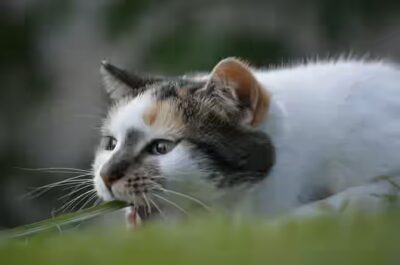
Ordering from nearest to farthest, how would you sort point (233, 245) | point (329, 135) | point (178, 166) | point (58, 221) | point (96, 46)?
point (233, 245)
point (58, 221)
point (178, 166)
point (329, 135)
point (96, 46)

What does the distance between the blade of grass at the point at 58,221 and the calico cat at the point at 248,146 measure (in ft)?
0.11

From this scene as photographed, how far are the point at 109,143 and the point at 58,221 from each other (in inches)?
13.8

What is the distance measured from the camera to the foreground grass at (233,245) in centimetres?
117

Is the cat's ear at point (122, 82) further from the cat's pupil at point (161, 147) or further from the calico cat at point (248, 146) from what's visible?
the cat's pupil at point (161, 147)

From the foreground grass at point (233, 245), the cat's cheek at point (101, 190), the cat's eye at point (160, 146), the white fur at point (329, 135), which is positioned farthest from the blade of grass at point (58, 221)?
the foreground grass at point (233, 245)

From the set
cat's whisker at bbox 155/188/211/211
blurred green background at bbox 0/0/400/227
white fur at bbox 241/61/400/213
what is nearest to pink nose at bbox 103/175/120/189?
cat's whisker at bbox 155/188/211/211

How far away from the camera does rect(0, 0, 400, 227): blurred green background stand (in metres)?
4.04

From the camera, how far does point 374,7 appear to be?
162 inches

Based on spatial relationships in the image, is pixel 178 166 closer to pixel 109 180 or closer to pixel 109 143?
pixel 109 180

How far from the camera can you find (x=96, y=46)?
4492 millimetres

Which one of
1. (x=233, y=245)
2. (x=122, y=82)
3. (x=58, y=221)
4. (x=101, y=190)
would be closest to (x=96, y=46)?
(x=122, y=82)

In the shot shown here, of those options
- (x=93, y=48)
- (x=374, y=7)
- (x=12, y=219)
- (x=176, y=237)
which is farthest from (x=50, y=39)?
(x=176, y=237)

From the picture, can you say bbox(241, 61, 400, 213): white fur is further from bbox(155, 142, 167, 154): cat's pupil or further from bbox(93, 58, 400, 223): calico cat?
bbox(155, 142, 167, 154): cat's pupil

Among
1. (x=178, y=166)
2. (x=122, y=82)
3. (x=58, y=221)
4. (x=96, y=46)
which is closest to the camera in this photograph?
(x=58, y=221)
